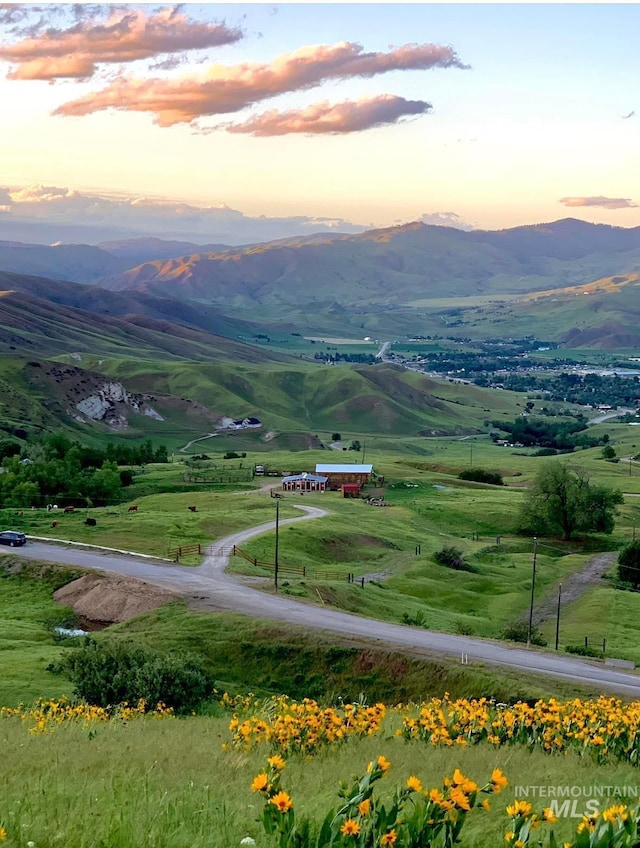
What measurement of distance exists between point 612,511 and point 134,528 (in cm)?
6297

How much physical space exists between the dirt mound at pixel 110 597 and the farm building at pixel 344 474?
6937 centimetres

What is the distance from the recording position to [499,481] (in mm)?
147625

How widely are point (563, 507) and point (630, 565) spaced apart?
19.3m

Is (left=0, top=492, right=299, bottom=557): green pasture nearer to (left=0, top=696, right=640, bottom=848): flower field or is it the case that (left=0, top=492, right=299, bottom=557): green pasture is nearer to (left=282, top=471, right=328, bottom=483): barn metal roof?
(left=282, top=471, right=328, bottom=483): barn metal roof

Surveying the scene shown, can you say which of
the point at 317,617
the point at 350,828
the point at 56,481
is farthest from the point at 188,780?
the point at 56,481

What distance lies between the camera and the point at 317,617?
49.5 metres

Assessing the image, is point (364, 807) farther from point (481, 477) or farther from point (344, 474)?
point (481, 477)

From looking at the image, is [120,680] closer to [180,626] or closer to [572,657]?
[180,626]

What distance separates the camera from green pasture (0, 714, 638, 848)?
31.3ft

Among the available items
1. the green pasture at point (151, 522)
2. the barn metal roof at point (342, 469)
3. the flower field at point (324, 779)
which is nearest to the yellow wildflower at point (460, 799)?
the flower field at point (324, 779)

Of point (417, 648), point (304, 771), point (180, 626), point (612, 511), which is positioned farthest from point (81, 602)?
point (612, 511)

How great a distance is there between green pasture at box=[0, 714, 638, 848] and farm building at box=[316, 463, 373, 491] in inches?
4241

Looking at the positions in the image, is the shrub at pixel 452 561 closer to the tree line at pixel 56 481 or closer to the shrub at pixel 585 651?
the shrub at pixel 585 651

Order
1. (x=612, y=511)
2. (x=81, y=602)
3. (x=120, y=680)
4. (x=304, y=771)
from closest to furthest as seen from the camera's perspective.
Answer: (x=304, y=771), (x=120, y=680), (x=81, y=602), (x=612, y=511)
